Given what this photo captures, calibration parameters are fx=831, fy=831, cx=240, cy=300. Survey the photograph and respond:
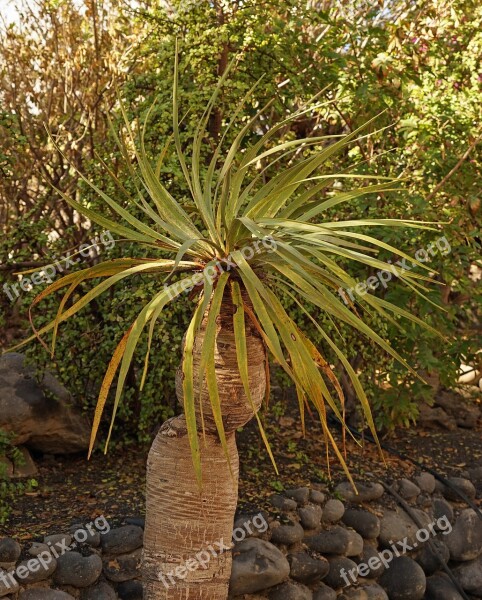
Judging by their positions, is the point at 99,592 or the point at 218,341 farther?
the point at 99,592

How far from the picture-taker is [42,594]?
437 centimetres

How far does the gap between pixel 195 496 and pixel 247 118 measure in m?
3.96

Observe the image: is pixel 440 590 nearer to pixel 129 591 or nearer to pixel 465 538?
pixel 465 538

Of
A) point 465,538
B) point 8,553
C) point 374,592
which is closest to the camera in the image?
point 8,553

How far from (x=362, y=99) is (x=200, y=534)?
387 cm

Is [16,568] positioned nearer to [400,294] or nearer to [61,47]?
[400,294]

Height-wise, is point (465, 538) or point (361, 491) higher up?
point (361, 491)

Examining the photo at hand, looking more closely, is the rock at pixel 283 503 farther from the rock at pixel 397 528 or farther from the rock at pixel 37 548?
the rock at pixel 37 548

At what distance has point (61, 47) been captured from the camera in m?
7.82

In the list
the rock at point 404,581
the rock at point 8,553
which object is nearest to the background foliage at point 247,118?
the rock at point 404,581

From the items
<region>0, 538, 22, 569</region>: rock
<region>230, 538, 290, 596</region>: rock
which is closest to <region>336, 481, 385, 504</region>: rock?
<region>230, 538, 290, 596</region>: rock

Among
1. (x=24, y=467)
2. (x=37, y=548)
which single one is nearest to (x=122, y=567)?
(x=37, y=548)

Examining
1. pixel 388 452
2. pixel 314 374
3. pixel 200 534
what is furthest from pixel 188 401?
pixel 388 452

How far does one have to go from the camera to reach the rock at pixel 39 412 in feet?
18.8
